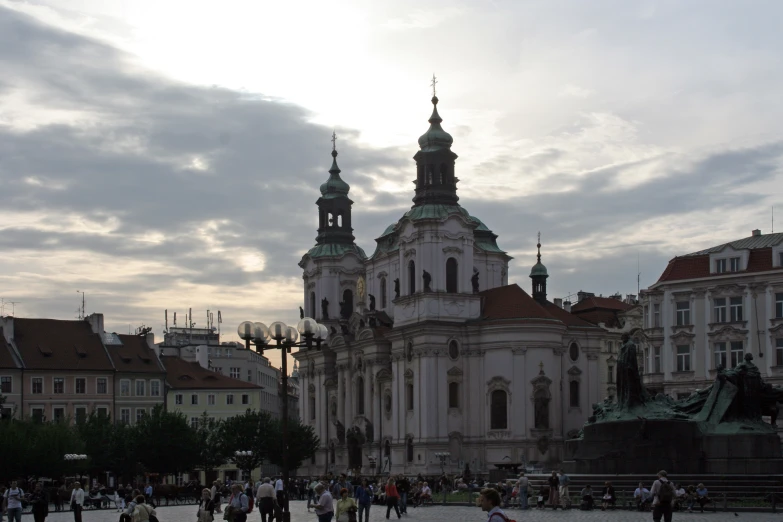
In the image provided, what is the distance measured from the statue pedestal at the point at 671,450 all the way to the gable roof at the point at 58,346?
59389 mm

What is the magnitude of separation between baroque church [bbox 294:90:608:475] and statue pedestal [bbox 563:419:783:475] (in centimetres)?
4483

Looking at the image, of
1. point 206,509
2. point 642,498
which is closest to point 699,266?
point 642,498

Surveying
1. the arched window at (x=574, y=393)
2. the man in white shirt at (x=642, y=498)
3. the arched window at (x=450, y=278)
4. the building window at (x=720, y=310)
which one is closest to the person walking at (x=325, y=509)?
the man in white shirt at (x=642, y=498)

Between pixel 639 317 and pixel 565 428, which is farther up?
pixel 639 317

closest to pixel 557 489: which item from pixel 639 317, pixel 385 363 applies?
pixel 385 363

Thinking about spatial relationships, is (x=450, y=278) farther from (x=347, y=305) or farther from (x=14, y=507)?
(x=14, y=507)

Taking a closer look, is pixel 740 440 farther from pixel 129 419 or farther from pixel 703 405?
pixel 129 419

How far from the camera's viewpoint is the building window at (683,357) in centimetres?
7388

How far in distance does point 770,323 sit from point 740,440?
104 feet

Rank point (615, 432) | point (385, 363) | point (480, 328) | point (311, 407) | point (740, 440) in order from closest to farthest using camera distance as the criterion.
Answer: point (740, 440) < point (615, 432) < point (480, 328) < point (385, 363) < point (311, 407)

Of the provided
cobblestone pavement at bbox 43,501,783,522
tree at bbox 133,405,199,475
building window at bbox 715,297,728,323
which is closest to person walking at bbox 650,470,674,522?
cobblestone pavement at bbox 43,501,783,522

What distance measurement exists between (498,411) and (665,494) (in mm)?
63512

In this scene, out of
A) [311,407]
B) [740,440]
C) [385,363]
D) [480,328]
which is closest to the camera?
[740,440]

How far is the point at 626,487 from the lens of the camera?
1657 inches
